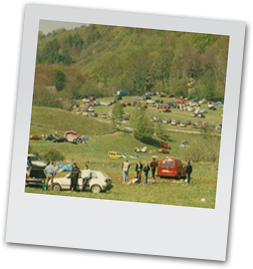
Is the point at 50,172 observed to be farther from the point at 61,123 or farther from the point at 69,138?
the point at 61,123

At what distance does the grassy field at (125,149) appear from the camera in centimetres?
1137

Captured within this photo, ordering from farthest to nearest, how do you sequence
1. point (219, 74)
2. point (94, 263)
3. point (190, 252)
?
point (219, 74) < point (190, 252) < point (94, 263)

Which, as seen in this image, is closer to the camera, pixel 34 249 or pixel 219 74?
pixel 34 249

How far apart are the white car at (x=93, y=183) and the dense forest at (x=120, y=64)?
5.50 ft

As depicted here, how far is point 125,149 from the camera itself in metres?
11.6

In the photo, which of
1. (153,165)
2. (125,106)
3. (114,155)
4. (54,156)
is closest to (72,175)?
(54,156)

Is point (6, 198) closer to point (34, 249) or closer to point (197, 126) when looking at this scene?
point (34, 249)

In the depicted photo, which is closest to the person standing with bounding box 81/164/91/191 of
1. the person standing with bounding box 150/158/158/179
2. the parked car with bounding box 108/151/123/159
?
the parked car with bounding box 108/151/123/159

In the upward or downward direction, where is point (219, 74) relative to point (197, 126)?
upward

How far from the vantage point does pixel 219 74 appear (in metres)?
11.4

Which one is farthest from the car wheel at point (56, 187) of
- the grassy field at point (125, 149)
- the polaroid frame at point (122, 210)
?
the polaroid frame at point (122, 210)

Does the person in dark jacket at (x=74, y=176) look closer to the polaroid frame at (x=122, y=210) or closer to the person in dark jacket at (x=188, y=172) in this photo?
the polaroid frame at (x=122, y=210)

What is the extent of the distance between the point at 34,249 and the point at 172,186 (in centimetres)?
316

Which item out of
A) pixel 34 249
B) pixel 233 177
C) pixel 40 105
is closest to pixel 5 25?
pixel 40 105
